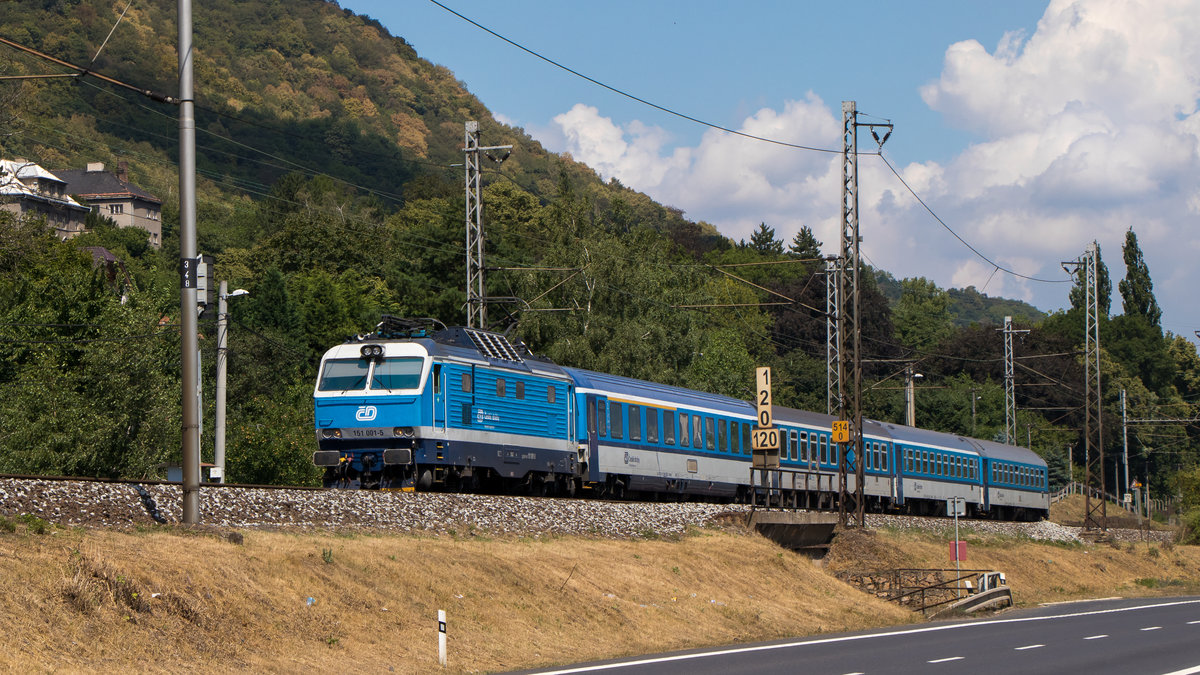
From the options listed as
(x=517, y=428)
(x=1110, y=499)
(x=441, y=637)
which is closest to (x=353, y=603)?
(x=441, y=637)

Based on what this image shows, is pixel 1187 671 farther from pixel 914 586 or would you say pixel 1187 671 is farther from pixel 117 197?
pixel 117 197

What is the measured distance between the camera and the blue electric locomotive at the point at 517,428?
2675 cm

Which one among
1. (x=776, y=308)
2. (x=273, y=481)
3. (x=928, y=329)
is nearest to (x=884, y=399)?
(x=776, y=308)

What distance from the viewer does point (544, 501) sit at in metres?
28.6

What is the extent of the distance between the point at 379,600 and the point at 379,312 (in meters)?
64.4

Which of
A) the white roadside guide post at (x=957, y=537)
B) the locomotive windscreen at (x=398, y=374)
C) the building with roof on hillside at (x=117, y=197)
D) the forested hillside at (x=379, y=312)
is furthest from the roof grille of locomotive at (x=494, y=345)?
the building with roof on hillside at (x=117, y=197)

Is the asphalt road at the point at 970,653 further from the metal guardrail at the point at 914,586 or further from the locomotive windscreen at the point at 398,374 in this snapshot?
the locomotive windscreen at the point at 398,374

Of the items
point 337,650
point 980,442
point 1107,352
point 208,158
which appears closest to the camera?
point 337,650

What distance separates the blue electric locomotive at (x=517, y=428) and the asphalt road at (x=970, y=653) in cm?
823

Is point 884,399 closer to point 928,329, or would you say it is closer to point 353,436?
point 928,329

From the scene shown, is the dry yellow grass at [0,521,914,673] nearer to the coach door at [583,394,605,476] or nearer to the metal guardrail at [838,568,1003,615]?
the coach door at [583,394,605,476]

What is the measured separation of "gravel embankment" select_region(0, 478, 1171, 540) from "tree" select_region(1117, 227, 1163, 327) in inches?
4396

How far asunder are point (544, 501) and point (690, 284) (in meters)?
38.0

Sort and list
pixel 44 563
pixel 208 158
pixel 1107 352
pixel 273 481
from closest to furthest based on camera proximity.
Result: pixel 44 563 → pixel 273 481 → pixel 1107 352 → pixel 208 158
